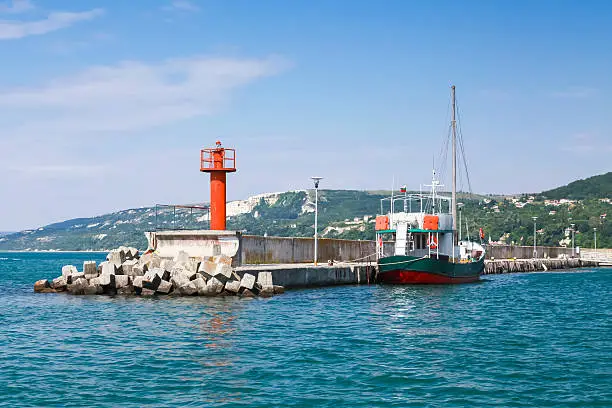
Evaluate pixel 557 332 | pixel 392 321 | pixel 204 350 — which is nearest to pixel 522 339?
pixel 557 332

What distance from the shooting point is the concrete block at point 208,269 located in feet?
117

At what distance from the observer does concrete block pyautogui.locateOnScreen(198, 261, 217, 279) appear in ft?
117

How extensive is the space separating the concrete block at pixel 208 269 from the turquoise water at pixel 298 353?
2.07 m

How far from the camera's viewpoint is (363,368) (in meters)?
18.8

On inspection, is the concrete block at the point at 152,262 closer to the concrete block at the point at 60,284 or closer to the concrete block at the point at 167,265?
the concrete block at the point at 167,265

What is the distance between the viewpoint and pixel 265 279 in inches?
1433

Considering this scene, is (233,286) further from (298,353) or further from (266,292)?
(298,353)

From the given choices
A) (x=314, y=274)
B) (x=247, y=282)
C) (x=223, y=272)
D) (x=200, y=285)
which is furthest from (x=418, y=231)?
(x=200, y=285)

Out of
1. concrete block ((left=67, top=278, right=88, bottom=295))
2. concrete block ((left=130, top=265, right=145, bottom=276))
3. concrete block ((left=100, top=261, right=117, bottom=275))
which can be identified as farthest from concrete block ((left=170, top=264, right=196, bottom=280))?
concrete block ((left=67, top=278, right=88, bottom=295))

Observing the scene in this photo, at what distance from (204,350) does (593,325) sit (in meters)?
15.4

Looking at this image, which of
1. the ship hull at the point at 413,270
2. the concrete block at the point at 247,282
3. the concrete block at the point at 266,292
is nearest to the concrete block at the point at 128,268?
the concrete block at the point at 247,282

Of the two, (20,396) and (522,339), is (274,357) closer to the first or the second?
(20,396)

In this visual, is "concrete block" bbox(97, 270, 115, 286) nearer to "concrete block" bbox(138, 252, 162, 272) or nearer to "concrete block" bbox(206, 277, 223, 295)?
"concrete block" bbox(138, 252, 162, 272)

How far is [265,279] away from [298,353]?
624 inches
